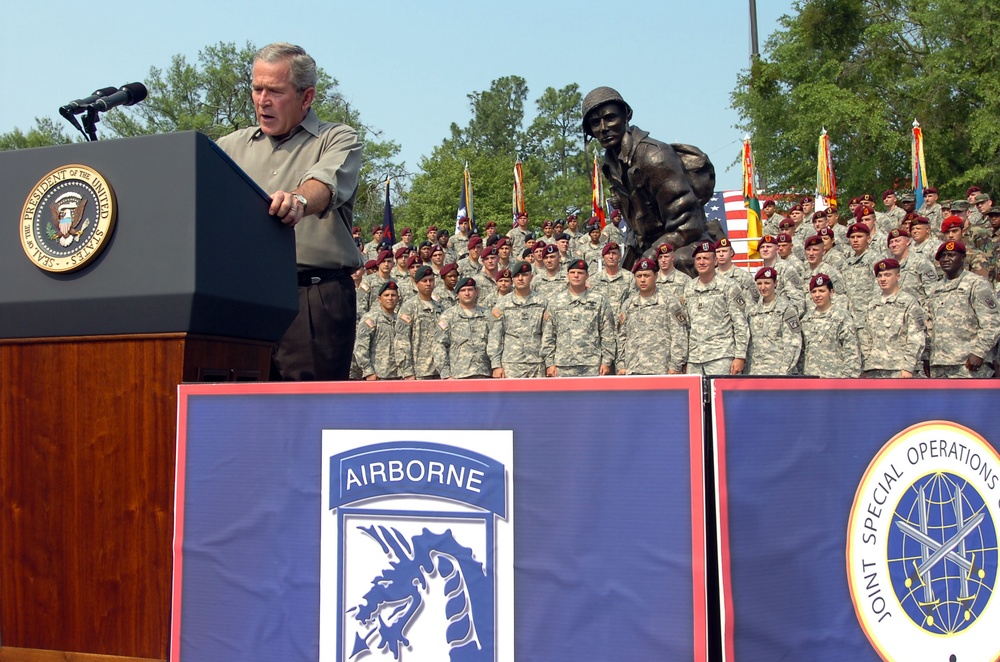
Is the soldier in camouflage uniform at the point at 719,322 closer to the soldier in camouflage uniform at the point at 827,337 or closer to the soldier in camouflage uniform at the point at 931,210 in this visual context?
the soldier in camouflage uniform at the point at 827,337

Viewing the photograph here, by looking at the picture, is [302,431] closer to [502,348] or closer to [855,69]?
[502,348]

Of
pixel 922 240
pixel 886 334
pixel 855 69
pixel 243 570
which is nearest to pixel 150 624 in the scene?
pixel 243 570

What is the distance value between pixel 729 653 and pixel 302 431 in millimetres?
914

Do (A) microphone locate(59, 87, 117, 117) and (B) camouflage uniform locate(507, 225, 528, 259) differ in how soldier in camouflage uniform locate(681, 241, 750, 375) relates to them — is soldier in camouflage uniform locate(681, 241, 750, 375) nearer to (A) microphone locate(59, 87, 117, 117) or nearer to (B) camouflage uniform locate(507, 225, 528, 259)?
(A) microphone locate(59, 87, 117, 117)

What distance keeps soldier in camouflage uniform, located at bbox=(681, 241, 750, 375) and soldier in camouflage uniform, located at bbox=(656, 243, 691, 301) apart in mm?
373

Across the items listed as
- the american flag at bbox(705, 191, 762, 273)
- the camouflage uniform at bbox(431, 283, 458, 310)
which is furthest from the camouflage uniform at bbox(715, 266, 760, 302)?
the american flag at bbox(705, 191, 762, 273)

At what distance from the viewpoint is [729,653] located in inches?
67.1

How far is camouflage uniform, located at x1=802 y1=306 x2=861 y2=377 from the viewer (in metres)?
9.52

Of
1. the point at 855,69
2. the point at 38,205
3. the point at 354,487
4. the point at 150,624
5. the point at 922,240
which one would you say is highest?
the point at 855,69

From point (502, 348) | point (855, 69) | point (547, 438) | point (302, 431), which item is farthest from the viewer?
point (855, 69)

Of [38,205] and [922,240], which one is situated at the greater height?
[922,240]

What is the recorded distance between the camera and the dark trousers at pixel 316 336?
2.80 meters

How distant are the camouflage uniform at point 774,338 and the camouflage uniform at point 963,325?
4.42 feet

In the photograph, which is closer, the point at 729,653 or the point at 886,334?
the point at 729,653
